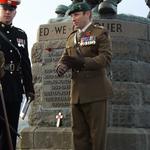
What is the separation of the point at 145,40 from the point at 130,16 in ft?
1.42

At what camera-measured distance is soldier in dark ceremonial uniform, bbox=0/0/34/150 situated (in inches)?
178

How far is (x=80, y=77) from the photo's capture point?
4594mm

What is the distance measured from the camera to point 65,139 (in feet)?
20.8

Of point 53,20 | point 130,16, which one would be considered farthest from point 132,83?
point 53,20

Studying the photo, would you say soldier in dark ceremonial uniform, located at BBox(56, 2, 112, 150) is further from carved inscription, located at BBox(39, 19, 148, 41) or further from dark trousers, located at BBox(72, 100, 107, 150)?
carved inscription, located at BBox(39, 19, 148, 41)

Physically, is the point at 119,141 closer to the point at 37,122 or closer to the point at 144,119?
the point at 144,119

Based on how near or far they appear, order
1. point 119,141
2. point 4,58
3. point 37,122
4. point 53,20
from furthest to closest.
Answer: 1. point 53,20
2. point 37,122
3. point 119,141
4. point 4,58

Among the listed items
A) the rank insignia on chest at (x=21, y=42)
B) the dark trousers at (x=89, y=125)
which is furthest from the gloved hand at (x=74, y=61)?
the rank insignia on chest at (x=21, y=42)

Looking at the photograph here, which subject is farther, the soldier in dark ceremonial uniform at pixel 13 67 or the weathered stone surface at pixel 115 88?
the weathered stone surface at pixel 115 88

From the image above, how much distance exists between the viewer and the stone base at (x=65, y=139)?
6.16m

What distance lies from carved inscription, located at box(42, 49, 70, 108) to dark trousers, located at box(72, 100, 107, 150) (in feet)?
6.36

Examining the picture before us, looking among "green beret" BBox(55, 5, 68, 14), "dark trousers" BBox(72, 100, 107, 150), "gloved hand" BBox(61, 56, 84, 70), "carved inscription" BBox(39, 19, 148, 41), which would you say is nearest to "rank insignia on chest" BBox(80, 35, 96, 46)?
"gloved hand" BBox(61, 56, 84, 70)

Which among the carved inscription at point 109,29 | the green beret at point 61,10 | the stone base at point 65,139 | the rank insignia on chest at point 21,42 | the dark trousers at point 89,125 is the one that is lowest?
the stone base at point 65,139

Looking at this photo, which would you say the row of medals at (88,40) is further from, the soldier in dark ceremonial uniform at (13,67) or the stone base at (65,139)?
the stone base at (65,139)
